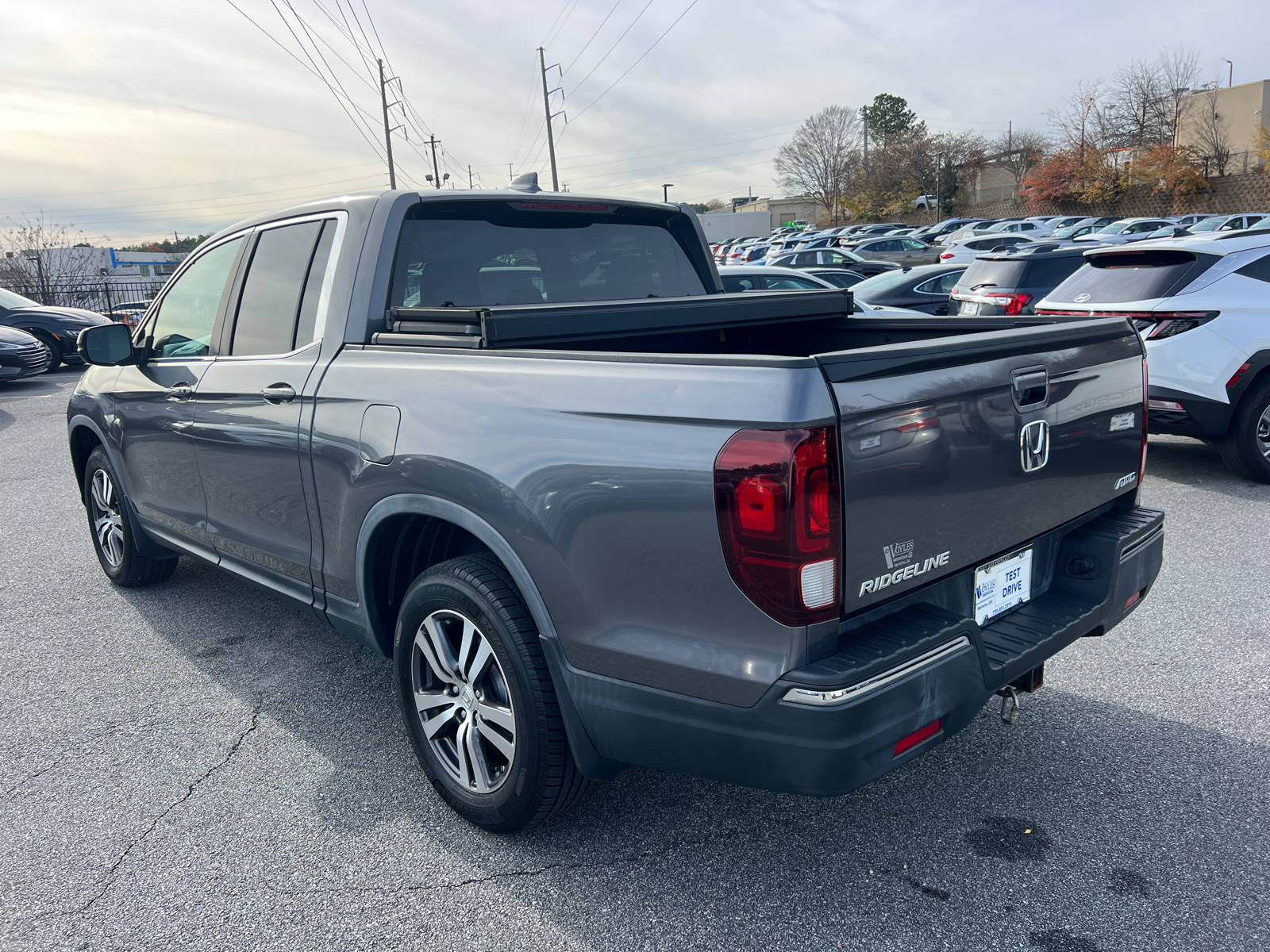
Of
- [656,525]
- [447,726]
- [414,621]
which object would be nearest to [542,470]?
[656,525]

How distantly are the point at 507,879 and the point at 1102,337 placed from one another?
2.43 metres

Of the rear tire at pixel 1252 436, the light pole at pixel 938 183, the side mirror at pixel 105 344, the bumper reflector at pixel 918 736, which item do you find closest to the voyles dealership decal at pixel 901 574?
the bumper reflector at pixel 918 736

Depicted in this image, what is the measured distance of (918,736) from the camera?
2.16m

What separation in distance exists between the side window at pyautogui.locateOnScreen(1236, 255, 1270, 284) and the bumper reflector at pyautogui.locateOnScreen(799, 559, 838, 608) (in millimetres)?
6262

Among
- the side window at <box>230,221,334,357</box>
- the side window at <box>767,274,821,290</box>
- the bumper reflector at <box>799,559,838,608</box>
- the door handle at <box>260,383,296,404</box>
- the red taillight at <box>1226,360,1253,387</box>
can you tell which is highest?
the side window at <box>230,221,334,357</box>

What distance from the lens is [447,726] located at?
9.55 feet

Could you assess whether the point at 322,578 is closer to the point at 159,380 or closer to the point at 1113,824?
the point at 159,380

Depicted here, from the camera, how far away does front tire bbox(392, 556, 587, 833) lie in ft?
8.25

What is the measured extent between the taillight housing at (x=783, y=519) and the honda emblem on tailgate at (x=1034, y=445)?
780 millimetres

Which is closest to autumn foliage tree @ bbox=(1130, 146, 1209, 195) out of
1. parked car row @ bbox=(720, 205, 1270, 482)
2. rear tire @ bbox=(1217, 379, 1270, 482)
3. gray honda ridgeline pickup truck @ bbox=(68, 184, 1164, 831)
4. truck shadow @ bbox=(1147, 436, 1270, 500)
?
truck shadow @ bbox=(1147, 436, 1270, 500)

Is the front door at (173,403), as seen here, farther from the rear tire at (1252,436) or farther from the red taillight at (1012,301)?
the red taillight at (1012,301)

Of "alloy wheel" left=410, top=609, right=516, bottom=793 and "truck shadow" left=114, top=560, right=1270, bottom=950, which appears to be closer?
"truck shadow" left=114, top=560, right=1270, bottom=950

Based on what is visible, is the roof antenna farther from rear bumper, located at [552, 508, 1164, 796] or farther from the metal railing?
the metal railing

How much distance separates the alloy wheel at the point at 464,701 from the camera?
8.81ft
